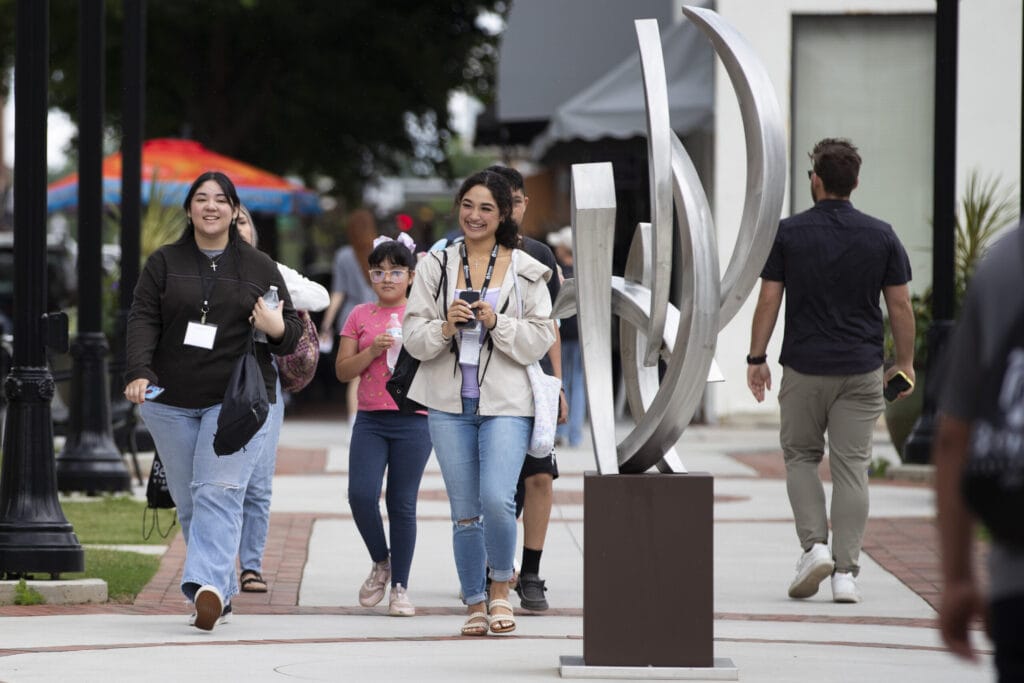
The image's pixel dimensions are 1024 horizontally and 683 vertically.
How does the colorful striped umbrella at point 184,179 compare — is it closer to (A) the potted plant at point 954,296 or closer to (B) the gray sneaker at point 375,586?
(A) the potted plant at point 954,296

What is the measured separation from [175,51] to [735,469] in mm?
15132

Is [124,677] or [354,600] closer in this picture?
[124,677]

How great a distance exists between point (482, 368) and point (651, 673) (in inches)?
56.8

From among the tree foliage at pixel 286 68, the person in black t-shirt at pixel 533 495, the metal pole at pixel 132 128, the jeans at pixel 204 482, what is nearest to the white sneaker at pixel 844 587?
the person in black t-shirt at pixel 533 495

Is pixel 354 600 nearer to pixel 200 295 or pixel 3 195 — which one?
pixel 200 295

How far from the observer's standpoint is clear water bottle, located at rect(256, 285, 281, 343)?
7641 millimetres

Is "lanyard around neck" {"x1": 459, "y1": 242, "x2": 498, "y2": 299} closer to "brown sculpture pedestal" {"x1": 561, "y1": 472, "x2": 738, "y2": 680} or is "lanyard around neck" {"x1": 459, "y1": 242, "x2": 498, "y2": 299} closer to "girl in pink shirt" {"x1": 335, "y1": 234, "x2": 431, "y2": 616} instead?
"girl in pink shirt" {"x1": 335, "y1": 234, "x2": 431, "y2": 616}

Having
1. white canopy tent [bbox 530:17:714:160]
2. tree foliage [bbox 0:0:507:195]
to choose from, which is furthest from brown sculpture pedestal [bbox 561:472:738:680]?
tree foliage [bbox 0:0:507:195]

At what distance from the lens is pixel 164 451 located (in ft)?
24.9

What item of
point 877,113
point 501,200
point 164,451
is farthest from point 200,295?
point 877,113

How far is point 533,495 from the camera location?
8.02 metres

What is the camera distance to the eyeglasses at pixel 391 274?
334 inches

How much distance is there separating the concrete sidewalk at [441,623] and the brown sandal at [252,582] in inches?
2.1

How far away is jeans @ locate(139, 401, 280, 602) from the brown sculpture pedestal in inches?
64.3
